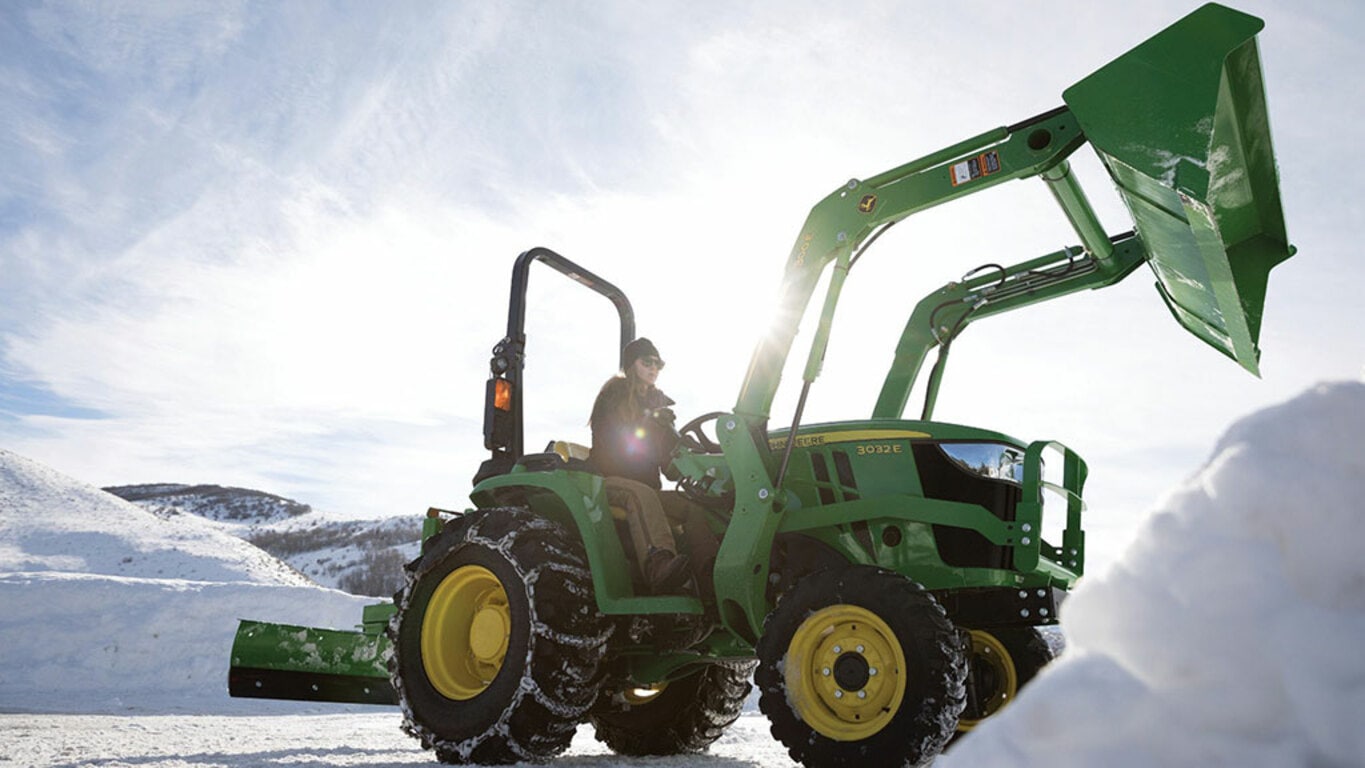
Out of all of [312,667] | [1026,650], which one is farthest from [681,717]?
[312,667]

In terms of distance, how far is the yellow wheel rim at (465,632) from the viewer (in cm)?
493

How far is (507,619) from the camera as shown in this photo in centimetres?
486

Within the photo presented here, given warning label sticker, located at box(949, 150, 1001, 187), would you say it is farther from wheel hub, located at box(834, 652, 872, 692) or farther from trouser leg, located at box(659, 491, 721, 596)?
wheel hub, located at box(834, 652, 872, 692)

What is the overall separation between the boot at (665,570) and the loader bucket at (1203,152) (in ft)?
8.47

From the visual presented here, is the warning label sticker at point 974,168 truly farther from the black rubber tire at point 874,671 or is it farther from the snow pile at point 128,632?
the snow pile at point 128,632

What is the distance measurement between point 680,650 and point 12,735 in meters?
4.02

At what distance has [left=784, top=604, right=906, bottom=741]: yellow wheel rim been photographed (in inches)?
145

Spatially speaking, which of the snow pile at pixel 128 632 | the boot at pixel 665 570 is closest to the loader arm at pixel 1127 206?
the boot at pixel 665 570

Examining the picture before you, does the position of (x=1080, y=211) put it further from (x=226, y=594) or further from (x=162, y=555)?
(x=162, y=555)

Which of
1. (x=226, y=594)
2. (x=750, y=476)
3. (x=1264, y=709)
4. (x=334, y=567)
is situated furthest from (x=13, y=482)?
(x=1264, y=709)

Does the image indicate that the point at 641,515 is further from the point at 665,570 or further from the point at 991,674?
the point at 991,674

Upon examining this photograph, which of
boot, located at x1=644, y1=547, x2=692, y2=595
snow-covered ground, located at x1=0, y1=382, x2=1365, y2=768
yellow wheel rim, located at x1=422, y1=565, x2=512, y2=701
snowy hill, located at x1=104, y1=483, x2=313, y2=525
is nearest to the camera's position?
snow-covered ground, located at x1=0, y1=382, x2=1365, y2=768

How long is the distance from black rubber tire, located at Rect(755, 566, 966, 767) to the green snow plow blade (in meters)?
3.44

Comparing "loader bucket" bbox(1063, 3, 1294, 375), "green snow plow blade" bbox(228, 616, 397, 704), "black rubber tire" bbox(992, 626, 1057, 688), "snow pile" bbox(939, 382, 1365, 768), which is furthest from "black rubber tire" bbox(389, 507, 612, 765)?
"snow pile" bbox(939, 382, 1365, 768)
